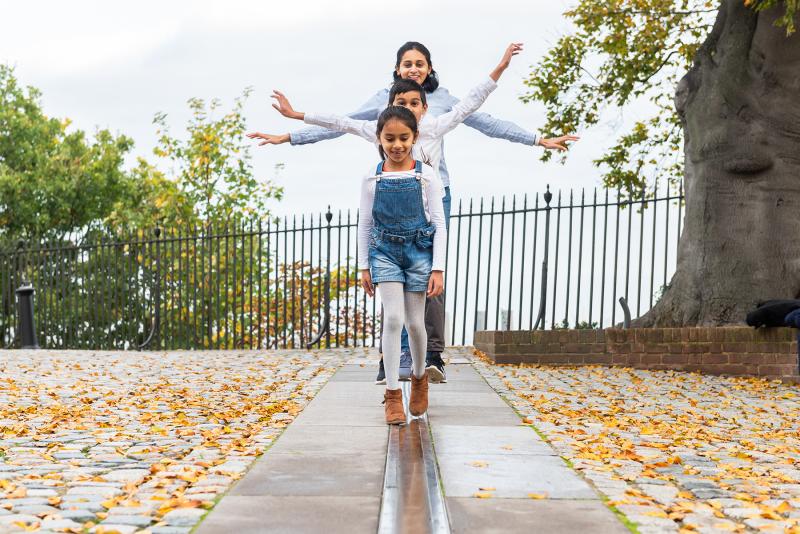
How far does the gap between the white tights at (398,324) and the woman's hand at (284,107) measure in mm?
1780

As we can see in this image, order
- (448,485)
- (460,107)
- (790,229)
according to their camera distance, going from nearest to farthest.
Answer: (448,485), (460,107), (790,229)

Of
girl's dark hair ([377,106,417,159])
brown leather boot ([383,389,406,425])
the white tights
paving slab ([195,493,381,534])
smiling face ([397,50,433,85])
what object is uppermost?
smiling face ([397,50,433,85])

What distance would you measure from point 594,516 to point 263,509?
1270mm

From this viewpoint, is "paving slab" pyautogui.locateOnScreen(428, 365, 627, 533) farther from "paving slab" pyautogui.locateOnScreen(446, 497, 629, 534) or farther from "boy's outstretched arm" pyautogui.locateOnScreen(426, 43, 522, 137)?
"boy's outstretched arm" pyautogui.locateOnScreen(426, 43, 522, 137)

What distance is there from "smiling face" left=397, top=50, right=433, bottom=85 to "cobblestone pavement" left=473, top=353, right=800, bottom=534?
2.38 m

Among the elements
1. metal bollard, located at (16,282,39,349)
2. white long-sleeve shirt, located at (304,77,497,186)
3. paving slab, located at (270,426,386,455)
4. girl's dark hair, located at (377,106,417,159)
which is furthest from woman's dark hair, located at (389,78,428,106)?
metal bollard, located at (16,282,39,349)

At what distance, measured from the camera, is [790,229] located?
469 inches

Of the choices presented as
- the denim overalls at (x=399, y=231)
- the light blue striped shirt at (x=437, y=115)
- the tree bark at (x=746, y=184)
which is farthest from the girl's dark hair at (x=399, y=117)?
the tree bark at (x=746, y=184)

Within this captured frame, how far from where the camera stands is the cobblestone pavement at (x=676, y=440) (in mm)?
4195

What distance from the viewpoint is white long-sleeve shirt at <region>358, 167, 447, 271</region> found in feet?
18.8

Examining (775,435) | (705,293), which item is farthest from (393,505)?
(705,293)

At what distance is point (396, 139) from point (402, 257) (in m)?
0.66

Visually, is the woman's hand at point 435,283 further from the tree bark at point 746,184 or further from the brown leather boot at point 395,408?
the tree bark at point 746,184

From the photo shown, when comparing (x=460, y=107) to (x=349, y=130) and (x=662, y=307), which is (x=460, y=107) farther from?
(x=662, y=307)
